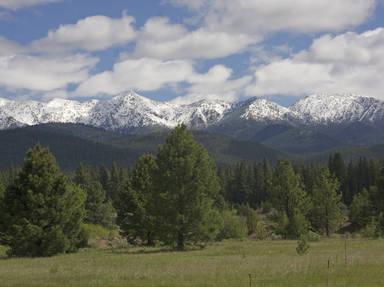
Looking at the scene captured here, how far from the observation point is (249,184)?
19650 cm

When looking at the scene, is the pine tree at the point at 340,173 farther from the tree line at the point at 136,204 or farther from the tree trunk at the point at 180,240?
the tree trunk at the point at 180,240

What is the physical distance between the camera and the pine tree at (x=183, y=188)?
53.5 meters

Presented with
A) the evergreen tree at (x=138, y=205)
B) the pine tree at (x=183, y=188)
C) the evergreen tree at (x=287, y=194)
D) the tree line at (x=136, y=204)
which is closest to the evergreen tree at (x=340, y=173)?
the evergreen tree at (x=287, y=194)

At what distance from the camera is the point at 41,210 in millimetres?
49531

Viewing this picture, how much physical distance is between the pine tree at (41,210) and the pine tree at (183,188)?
7856mm

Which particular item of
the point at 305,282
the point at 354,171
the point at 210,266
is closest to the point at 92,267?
the point at 210,266

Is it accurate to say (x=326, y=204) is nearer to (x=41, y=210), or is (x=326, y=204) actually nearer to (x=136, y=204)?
(x=136, y=204)

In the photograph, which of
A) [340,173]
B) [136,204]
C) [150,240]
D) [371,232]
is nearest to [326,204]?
[371,232]

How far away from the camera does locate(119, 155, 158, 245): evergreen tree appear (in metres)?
62.8

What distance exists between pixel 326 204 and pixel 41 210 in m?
46.1

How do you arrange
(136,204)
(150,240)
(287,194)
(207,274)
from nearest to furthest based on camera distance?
(207,274) < (136,204) < (150,240) < (287,194)

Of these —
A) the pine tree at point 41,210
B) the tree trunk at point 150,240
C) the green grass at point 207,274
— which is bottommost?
the tree trunk at point 150,240

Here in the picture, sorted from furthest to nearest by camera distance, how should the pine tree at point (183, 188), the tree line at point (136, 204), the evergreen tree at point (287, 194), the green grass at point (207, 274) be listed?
the evergreen tree at point (287, 194), the pine tree at point (183, 188), the tree line at point (136, 204), the green grass at point (207, 274)

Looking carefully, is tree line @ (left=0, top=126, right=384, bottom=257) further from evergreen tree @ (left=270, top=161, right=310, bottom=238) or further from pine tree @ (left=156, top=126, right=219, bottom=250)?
evergreen tree @ (left=270, top=161, right=310, bottom=238)
